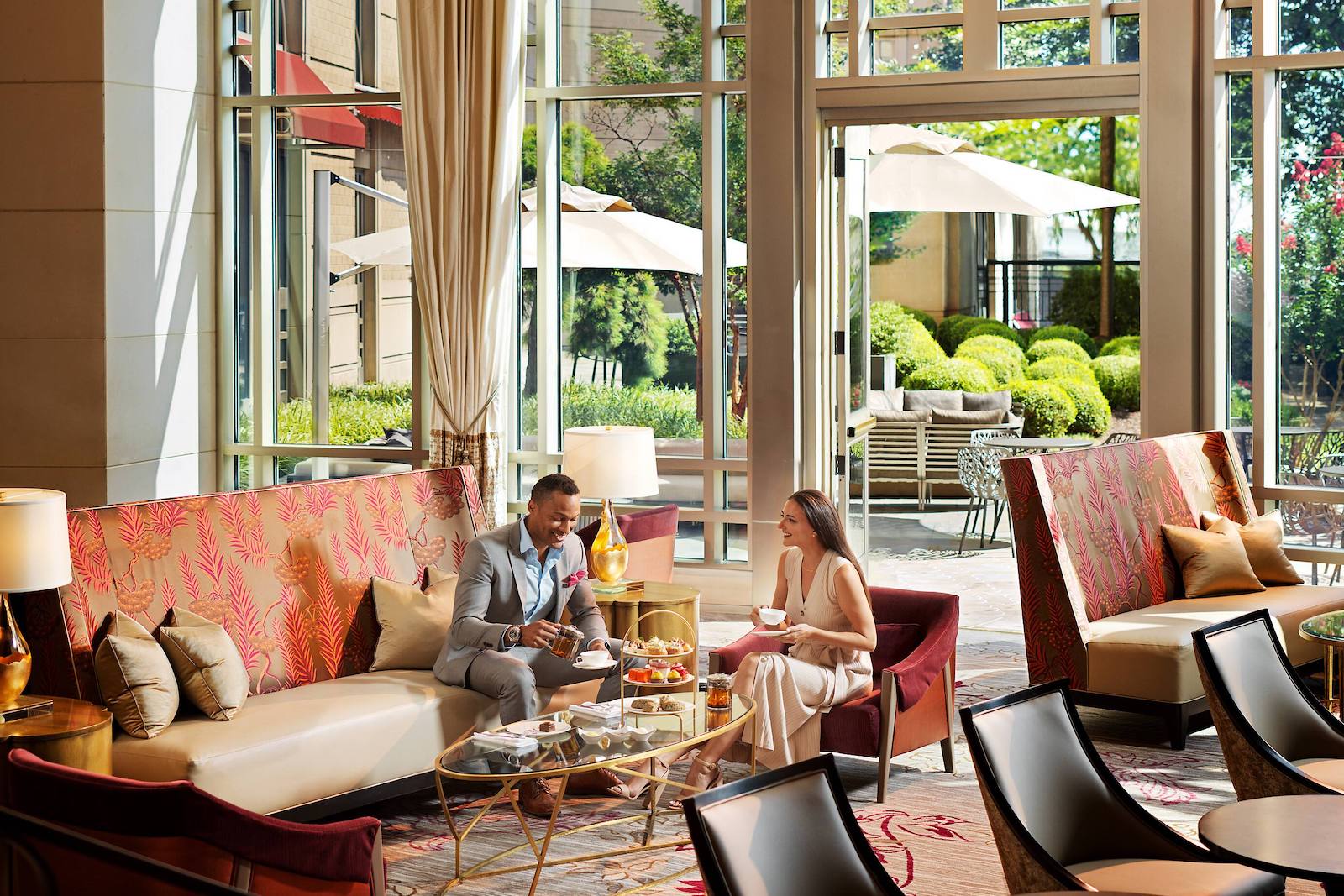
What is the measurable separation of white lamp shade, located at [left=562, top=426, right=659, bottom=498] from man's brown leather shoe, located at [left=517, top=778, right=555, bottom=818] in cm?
146

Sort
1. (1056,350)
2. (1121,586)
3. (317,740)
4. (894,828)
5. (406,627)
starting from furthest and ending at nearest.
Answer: (1056,350) < (1121,586) < (406,627) < (894,828) < (317,740)

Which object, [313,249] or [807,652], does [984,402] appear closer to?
[313,249]

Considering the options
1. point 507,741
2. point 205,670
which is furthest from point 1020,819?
point 205,670

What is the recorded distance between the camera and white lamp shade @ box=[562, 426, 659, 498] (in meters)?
5.94

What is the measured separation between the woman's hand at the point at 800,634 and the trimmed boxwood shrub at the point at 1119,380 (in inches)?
476

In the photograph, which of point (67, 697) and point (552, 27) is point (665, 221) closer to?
point (552, 27)

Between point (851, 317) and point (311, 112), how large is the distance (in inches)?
141

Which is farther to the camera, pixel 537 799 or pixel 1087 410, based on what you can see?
pixel 1087 410

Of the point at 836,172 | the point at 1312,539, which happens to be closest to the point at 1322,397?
the point at 1312,539

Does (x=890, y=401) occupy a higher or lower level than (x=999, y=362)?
lower

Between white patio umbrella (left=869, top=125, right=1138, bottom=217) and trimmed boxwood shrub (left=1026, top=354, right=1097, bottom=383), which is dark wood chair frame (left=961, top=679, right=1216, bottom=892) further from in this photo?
trimmed boxwood shrub (left=1026, top=354, right=1097, bottom=383)

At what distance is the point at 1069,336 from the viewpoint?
57.0ft

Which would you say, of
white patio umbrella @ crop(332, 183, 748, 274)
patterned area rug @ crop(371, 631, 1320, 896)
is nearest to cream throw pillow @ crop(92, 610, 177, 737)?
patterned area rug @ crop(371, 631, 1320, 896)

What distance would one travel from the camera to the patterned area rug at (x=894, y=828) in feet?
13.8
